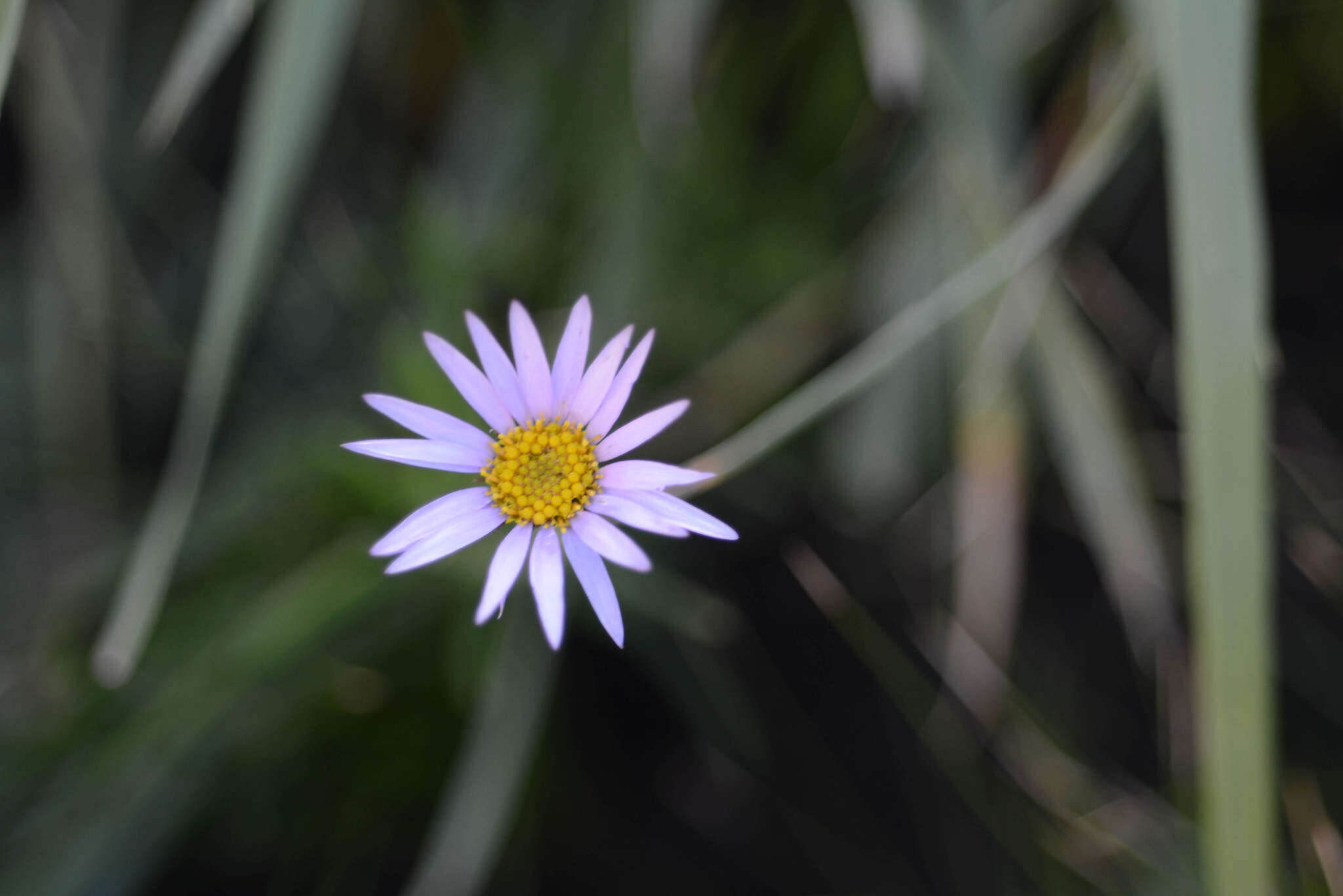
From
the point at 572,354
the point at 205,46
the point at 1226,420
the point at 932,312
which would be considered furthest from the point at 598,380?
the point at 205,46

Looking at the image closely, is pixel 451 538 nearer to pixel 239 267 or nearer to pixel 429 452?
pixel 429 452

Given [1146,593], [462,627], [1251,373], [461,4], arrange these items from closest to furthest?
[1251,373]
[462,627]
[1146,593]
[461,4]

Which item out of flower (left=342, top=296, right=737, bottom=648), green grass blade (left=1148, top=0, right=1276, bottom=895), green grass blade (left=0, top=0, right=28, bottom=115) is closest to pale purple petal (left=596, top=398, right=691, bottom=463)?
flower (left=342, top=296, right=737, bottom=648)

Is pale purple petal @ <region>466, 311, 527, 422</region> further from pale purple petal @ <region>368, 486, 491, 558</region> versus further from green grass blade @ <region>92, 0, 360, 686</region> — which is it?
green grass blade @ <region>92, 0, 360, 686</region>

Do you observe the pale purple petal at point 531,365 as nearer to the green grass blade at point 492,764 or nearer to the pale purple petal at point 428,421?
the pale purple petal at point 428,421

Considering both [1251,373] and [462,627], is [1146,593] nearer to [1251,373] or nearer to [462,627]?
[1251,373]

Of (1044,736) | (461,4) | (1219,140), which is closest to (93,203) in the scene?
(461,4)
